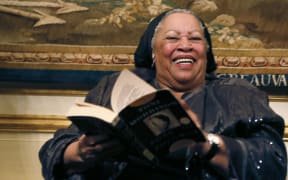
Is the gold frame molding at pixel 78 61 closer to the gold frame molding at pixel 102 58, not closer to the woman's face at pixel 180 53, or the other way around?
the gold frame molding at pixel 102 58

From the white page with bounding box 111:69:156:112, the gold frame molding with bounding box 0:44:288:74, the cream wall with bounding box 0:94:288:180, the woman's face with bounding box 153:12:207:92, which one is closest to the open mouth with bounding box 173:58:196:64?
the woman's face with bounding box 153:12:207:92

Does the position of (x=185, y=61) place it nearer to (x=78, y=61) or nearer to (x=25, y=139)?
(x=78, y=61)

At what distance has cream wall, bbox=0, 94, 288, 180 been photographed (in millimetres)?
2363

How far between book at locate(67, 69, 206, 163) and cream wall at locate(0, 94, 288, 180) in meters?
0.96

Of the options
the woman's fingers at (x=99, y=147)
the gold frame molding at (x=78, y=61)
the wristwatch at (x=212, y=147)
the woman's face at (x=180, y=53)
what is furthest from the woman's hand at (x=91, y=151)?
the gold frame molding at (x=78, y=61)

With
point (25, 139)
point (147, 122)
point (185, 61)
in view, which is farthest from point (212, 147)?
point (25, 139)

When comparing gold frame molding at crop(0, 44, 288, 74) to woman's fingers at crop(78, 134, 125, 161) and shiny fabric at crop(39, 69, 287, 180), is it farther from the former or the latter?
woman's fingers at crop(78, 134, 125, 161)

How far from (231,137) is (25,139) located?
104 centimetres

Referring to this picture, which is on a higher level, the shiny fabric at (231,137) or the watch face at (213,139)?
the watch face at (213,139)

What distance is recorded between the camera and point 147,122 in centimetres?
131

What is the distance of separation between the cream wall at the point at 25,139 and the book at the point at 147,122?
96cm

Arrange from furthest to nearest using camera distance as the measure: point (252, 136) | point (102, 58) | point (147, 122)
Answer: point (102, 58) → point (252, 136) → point (147, 122)

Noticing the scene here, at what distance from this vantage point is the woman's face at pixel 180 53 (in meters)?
1.78

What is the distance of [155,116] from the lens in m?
1.29
